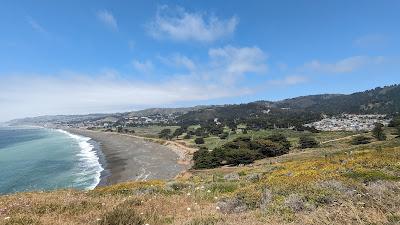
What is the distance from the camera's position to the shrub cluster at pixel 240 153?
70438 mm

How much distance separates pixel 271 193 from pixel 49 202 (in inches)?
292

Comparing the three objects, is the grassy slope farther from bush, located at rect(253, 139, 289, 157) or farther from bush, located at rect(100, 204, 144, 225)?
bush, located at rect(253, 139, 289, 157)

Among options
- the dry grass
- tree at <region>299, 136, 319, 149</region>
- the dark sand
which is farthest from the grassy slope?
tree at <region>299, 136, 319, 149</region>

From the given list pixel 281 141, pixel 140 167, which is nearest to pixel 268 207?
pixel 140 167

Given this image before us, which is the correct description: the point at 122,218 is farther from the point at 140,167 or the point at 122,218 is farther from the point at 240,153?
the point at 140,167

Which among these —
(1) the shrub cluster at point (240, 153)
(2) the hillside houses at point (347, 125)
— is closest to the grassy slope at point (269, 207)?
(1) the shrub cluster at point (240, 153)

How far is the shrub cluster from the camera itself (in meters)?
70.4

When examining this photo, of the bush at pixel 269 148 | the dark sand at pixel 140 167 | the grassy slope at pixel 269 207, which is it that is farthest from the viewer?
the bush at pixel 269 148

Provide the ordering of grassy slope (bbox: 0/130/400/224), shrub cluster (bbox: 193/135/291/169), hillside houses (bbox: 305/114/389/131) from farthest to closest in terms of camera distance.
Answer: hillside houses (bbox: 305/114/389/131) < shrub cluster (bbox: 193/135/291/169) < grassy slope (bbox: 0/130/400/224)

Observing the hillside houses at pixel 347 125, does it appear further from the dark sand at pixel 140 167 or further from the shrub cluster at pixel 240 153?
the dark sand at pixel 140 167

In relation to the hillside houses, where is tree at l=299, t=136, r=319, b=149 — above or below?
above

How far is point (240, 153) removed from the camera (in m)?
70.8

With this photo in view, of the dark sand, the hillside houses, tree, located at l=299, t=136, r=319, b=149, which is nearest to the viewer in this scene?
the dark sand

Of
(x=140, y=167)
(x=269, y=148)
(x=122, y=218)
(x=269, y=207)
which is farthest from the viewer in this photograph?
(x=269, y=148)
